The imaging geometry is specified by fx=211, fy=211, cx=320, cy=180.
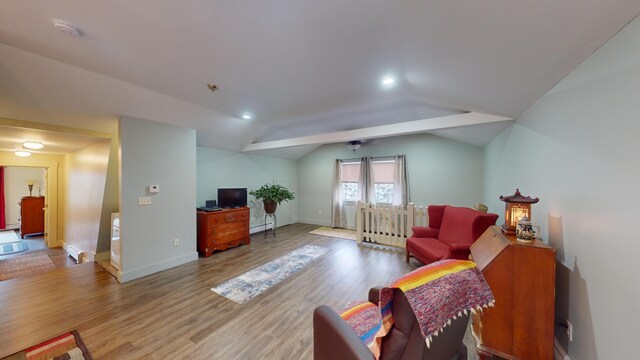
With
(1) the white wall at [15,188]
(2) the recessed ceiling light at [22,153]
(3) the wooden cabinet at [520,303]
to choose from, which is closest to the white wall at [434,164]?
(3) the wooden cabinet at [520,303]

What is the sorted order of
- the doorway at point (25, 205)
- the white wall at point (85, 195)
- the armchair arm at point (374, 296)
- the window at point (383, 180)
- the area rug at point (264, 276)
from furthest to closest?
the doorway at point (25, 205), the window at point (383, 180), the white wall at point (85, 195), the area rug at point (264, 276), the armchair arm at point (374, 296)

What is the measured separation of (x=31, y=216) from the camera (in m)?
6.10

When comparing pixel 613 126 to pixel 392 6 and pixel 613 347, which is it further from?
pixel 392 6

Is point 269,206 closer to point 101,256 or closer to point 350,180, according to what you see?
point 350,180

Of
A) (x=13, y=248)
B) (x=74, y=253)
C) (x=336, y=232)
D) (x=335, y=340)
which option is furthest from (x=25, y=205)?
(x=335, y=340)

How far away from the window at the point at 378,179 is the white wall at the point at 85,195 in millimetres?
5151

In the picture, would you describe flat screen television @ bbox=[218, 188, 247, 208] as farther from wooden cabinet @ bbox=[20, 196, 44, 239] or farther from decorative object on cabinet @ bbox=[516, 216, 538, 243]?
wooden cabinet @ bbox=[20, 196, 44, 239]

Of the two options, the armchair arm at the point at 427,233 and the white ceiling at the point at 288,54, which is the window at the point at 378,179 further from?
the white ceiling at the point at 288,54

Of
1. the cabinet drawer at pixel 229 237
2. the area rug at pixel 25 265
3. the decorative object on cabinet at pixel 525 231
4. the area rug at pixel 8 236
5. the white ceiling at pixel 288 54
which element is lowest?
the area rug at pixel 25 265

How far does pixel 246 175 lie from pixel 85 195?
3.04 m

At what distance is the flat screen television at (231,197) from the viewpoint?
15.2 feet

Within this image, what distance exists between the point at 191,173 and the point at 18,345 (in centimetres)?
247

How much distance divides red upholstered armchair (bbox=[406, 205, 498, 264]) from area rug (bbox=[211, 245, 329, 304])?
1.76m

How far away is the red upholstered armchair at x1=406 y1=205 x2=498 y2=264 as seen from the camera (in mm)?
2674
